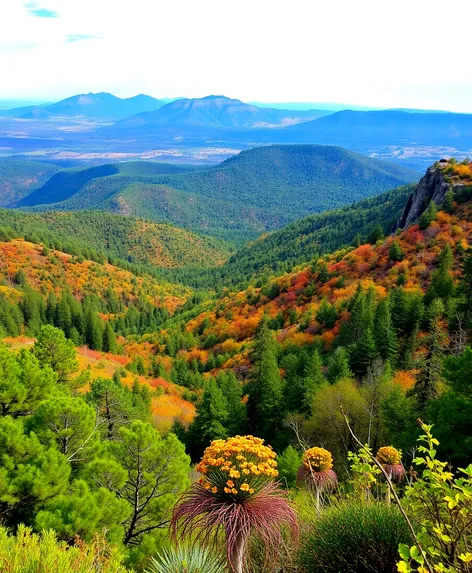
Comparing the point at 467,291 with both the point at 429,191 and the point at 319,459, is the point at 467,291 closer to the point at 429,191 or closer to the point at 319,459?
the point at 319,459

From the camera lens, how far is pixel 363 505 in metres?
8.68

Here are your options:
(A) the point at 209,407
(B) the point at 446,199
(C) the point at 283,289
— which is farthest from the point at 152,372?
(B) the point at 446,199

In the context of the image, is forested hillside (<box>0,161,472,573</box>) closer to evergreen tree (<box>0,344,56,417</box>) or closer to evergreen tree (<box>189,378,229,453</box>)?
evergreen tree (<box>0,344,56,417</box>)

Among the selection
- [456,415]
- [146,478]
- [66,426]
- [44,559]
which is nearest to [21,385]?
[66,426]

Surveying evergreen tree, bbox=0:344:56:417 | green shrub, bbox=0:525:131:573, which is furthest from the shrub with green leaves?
evergreen tree, bbox=0:344:56:417

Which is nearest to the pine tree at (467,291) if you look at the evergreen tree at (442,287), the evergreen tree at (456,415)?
the evergreen tree at (442,287)

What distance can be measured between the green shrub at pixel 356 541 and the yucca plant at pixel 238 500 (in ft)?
3.67

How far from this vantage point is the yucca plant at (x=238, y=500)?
7145 mm

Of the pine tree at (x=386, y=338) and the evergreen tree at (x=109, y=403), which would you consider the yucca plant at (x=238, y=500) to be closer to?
the evergreen tree at (x=109, y=403)

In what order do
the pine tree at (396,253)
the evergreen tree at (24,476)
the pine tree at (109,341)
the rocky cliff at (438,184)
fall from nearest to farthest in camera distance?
1. the evergreen tree at (24,476)
2. the pine tree at (396,253)
3. the rocky cliff at (438,184)
4. the pine tree at (109,341)

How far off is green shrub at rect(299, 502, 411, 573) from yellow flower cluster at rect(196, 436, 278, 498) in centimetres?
190

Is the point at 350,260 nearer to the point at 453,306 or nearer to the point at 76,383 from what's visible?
the point at 453,306

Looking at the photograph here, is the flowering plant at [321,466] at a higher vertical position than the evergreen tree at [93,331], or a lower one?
higher

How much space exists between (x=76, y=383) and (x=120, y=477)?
525 inches
